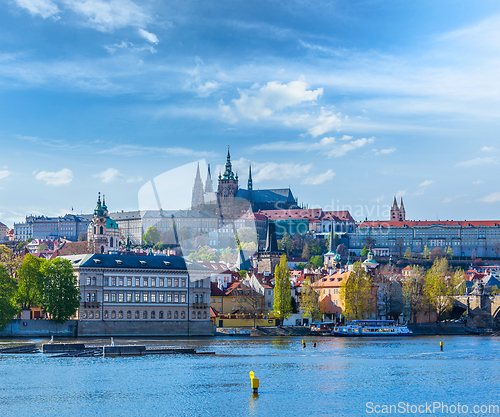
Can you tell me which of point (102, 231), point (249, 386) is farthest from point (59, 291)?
point (102, 231)

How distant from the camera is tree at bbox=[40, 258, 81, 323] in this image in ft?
232

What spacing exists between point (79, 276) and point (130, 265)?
535 cm

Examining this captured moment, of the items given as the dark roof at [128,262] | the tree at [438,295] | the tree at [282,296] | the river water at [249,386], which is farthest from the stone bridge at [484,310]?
the river water at [249,386]

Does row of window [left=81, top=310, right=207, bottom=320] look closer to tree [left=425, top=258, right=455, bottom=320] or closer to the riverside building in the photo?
the riverside building

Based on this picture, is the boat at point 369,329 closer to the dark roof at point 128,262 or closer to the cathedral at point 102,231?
the dark roof at point 128,262

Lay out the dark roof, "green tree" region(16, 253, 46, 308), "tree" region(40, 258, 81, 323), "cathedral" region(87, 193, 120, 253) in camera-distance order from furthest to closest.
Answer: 1. "cathedral" region(87, 193, 120, 253)
2. the dark roof
3. "green tree" region(16, 253, 46, 308)
4. "tree" region(40, 258, 81, 323)

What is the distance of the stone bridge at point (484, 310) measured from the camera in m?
101

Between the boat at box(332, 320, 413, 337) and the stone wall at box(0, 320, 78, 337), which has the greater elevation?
the stone wall at box(0, 320, 78, 337)

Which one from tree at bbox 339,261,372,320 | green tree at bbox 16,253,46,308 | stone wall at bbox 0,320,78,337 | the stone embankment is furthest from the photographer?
tree at bbox 339,261,372,320

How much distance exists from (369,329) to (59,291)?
34.8 m

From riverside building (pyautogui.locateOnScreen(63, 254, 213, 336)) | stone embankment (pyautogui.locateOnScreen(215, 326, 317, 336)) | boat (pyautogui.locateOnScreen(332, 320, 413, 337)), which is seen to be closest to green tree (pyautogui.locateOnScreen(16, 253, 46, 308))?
riverside building (pyautogui.locateOnScreen(63, 254, 213, 336))

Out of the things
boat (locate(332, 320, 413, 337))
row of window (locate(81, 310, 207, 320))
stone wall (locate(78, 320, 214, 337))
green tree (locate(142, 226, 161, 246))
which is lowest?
boat (locate(332, 320, 413, 337))

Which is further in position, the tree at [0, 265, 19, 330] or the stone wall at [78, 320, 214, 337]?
the stone wall at [78, 320, 214, 337]

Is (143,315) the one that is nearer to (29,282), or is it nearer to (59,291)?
(59,291)
